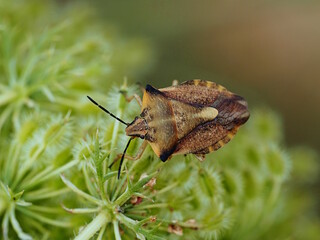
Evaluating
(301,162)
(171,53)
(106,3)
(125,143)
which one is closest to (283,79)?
(171,53)

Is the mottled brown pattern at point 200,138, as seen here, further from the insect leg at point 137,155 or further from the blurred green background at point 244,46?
the blurred green background at point 244,46

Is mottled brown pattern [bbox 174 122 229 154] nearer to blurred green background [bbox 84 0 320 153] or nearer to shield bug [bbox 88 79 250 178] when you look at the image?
shield bug [bbox 88 79 250 178]

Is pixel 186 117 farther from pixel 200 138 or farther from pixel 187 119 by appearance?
pixel 200 138

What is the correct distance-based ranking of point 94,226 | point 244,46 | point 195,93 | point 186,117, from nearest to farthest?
point 94,226 < point 186,117 < point 195,93 < point 244,46

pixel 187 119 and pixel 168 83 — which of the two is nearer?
pixel 187 119

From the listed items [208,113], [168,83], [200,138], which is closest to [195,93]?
[208,113]
